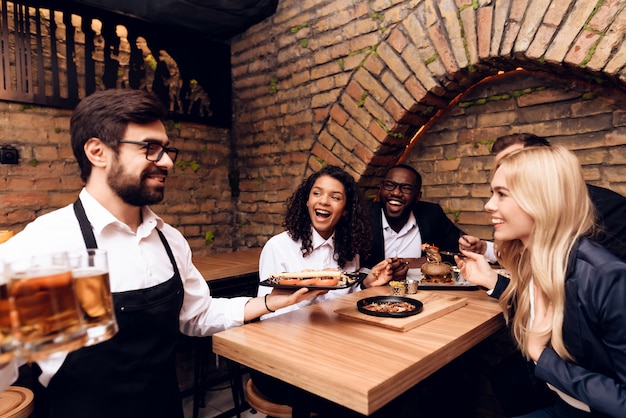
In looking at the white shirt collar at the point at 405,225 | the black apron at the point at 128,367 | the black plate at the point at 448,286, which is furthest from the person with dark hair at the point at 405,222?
the black apron at the point at 128,367

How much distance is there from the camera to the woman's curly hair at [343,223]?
2.65 metres

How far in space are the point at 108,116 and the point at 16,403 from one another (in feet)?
4.57

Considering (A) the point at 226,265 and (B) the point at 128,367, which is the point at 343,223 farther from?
(B) the point at 128,367

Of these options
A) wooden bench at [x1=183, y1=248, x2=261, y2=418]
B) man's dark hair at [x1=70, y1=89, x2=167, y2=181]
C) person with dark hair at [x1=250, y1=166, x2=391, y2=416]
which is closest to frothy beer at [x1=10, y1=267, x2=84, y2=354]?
man's dark hair at [x1=70, y1=89, x2=167, y2=181]

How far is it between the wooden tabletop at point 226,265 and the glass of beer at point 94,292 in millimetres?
2298

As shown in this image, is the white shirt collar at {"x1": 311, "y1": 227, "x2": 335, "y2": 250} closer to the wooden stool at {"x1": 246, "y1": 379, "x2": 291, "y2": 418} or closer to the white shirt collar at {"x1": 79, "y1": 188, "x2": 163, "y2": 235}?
the wooden stool at {"x1": 246, "y1": 379, "x2": 291, "y2": 418}

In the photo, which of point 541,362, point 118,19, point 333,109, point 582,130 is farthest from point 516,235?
point 118,19

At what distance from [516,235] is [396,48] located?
2.02 m

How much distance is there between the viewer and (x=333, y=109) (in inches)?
142

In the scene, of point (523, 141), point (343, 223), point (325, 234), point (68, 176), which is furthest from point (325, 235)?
point (68, 176)

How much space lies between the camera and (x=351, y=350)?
4.73 feet

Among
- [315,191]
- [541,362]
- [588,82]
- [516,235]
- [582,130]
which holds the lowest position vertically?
[541,362]

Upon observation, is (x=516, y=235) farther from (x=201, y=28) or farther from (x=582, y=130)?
(x=201, y=28)

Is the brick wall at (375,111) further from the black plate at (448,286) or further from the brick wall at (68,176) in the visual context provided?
the black plate at (448,286)
